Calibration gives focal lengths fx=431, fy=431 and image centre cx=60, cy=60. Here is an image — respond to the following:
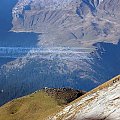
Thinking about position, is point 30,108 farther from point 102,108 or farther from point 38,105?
Answer: point 102,108

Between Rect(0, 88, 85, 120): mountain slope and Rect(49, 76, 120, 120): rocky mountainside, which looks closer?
Rect(49, 76, 120, 120): rocky mountainside

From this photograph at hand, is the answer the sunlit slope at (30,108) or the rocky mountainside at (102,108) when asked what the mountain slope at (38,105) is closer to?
the sunlit slope at (30,108)

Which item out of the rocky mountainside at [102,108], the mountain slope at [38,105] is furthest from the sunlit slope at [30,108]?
the rocky mountainside at [102,108]

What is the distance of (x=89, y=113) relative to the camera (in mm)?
55969

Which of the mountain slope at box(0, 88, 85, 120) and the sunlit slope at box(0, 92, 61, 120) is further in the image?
the mountain slope at box(0, 88, 85, 120)

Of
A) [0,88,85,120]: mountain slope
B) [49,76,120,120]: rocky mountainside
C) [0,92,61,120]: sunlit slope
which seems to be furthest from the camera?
[0,88,85,120]: mountain slope

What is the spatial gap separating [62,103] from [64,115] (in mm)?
63476

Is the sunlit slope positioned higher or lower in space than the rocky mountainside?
lower

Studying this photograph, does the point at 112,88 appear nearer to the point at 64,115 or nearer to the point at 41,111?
the point at 64,115

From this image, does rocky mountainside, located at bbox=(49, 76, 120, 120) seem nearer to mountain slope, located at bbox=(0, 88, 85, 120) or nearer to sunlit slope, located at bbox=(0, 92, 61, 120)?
mountain slope, located at bbox=(0, 88, 85, 120)

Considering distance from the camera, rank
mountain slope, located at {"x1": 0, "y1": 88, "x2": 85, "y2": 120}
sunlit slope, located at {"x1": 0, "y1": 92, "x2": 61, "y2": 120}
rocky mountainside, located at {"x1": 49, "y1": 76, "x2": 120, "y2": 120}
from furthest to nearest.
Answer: mountain slope, located at {"x1": 0, "y1": 88, "x2": 85, "y2": 120} → sunlit slope, located at {"x1": 0, "y1": 92, "x2": 61, "y2": 120} → rocky mountainside, located at {"x1": 49, "y1": 76, "x2": 120, "y2": 120}

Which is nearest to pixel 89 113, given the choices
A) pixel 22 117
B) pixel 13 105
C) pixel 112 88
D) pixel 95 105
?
pixel 95 105

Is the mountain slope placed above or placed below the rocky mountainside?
below

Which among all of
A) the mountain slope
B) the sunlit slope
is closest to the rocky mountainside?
the mountain slope
